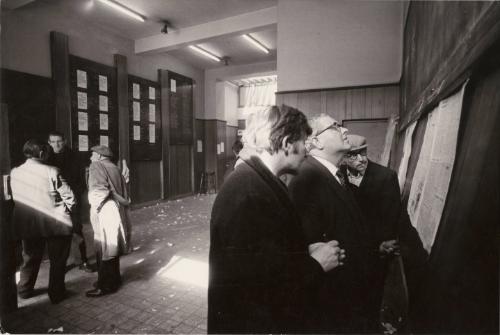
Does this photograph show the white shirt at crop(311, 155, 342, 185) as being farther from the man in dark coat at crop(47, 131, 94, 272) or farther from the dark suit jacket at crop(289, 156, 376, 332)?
the man in dark coat at crop(47, 131, 94, 272)

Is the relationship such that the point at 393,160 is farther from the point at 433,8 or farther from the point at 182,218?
the point at 182,218

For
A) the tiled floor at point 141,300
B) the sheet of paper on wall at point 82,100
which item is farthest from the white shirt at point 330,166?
the sheet of paper on wall at point 82,100

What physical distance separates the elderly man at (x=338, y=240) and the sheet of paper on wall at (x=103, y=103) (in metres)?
6.15

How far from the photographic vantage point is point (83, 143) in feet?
19.5

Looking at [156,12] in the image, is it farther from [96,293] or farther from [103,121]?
[96,293]

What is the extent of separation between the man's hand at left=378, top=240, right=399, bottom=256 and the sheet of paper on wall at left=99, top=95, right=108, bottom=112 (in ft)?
20.8

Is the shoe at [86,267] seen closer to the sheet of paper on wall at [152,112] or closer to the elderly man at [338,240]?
the elderly man at [338,240]

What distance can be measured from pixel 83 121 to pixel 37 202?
12.1ft

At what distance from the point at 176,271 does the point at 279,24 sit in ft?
15.7

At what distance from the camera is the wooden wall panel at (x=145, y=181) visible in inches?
291

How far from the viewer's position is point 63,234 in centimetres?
286

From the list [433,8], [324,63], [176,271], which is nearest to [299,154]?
[433,8]

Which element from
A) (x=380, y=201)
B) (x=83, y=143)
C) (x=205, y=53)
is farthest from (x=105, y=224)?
(x=205, y=53)

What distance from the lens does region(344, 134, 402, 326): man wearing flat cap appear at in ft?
6.79
